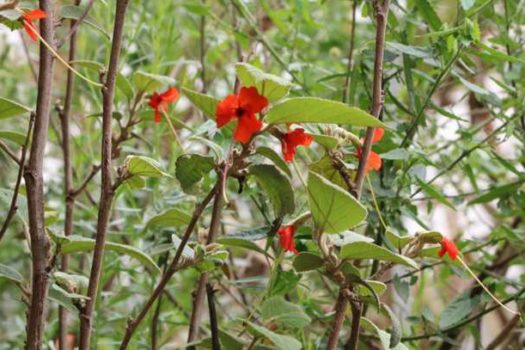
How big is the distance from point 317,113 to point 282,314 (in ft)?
0.62

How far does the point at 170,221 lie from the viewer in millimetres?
642

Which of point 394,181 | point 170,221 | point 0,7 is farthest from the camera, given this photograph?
point 394,181

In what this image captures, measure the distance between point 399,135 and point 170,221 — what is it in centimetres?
26

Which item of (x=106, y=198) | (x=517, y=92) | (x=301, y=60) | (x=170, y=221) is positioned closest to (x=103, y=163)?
(x=106, y=198)

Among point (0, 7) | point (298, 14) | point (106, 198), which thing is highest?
point (298, 14)

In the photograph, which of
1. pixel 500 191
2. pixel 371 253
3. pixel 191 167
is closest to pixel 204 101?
pixel 191 167

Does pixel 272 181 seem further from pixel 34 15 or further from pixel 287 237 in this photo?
pixel 34 15

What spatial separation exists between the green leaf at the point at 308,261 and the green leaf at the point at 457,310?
0.84 feet

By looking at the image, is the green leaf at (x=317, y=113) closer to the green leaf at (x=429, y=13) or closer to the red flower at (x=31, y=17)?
the red flower at (x=31, y=17)

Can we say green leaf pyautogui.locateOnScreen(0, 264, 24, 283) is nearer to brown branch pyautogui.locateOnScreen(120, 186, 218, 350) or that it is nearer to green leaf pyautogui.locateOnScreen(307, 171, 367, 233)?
brown branch pyautogui.locateOnScreen(120, 186, 218, 350)

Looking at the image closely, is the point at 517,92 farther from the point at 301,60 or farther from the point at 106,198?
the point at 106,198

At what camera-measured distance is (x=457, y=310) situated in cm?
77

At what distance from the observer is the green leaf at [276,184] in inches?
21.1

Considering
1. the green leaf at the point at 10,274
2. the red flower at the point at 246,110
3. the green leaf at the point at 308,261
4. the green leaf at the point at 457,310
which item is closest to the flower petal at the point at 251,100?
the red flower at the point at 246,110
